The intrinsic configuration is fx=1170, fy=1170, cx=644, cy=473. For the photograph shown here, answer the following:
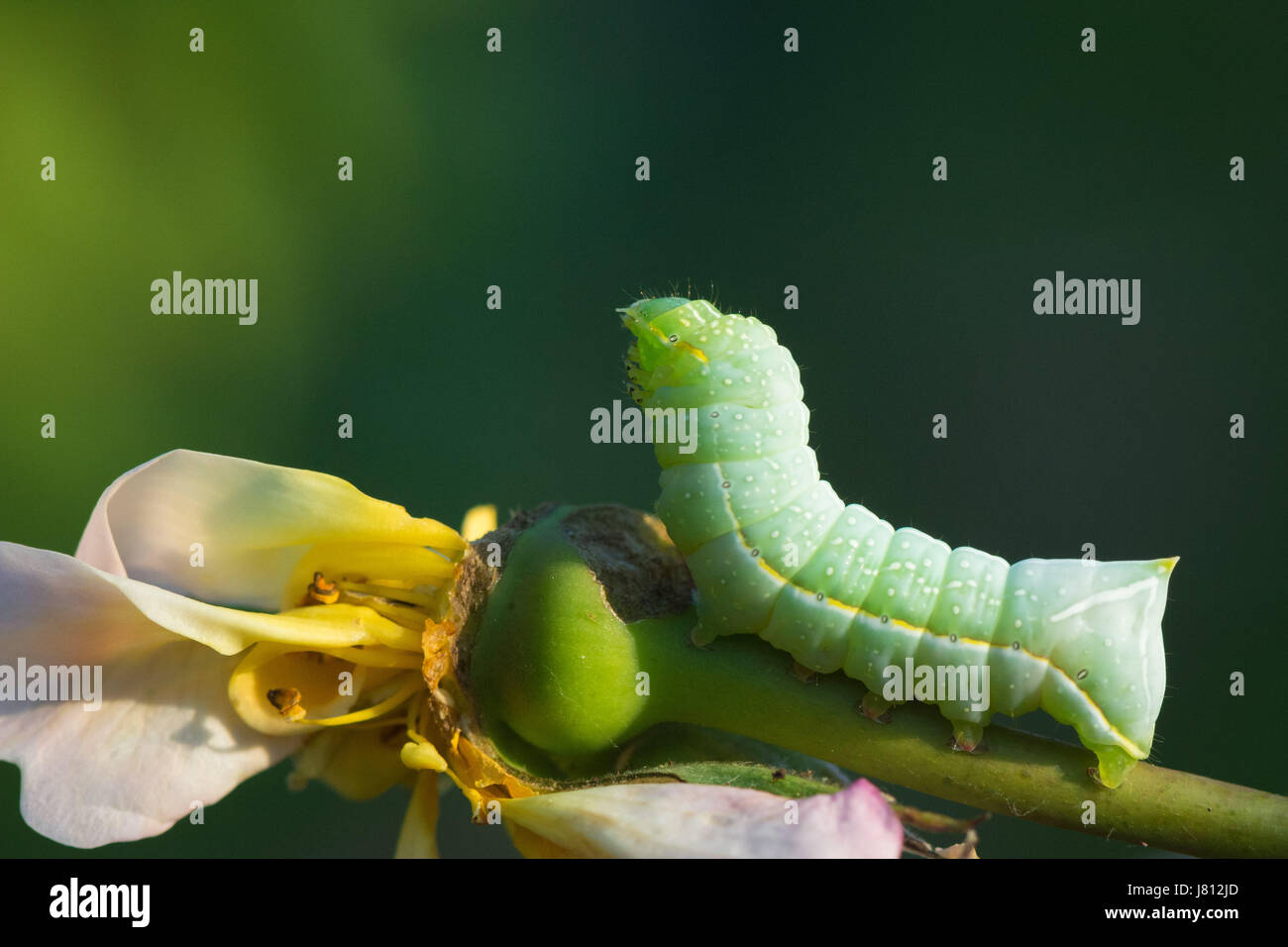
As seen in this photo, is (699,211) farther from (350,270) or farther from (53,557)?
(53,557)

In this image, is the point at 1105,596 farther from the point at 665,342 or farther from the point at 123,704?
the point at 123,704

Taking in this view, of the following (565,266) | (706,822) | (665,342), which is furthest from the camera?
(565,266)

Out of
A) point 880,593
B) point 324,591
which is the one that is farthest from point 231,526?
point 880,593

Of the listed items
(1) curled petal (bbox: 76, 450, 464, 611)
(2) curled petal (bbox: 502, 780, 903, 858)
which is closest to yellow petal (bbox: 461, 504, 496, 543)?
(1) curled petal (bbox: 76, 450, 464, 611)

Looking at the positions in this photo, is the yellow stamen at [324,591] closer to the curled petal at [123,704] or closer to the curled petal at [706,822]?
the curled petal at [123,704]

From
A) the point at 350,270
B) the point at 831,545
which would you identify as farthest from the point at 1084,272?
the point at 831,545

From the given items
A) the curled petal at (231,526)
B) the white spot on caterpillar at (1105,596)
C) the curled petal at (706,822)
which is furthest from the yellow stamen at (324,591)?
the white spot on caterpillar at (1105,596)
